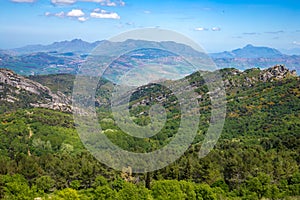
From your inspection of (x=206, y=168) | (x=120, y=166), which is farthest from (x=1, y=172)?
(x=206, y=168)

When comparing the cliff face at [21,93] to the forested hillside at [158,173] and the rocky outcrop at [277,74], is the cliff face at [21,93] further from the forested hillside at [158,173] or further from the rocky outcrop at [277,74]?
the rocky outcrop at [277,74]

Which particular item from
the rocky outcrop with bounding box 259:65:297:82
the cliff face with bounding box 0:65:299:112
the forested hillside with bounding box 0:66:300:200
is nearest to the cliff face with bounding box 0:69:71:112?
the cliff face with bounding box 0:65:299:112

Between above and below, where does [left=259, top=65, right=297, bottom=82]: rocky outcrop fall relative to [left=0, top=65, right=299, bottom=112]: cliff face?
above

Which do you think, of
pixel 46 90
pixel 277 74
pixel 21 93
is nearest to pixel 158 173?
pixel 277 74

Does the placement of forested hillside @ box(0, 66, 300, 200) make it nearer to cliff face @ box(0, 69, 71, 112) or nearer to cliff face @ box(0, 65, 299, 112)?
cliff face @ box(0, 65, 299, 112)

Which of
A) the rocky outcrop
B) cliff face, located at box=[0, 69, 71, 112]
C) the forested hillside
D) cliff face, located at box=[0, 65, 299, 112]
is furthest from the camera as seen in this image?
cliff face, located at box=[0, 69, 71, 112]

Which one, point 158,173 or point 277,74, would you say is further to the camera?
point 277,74

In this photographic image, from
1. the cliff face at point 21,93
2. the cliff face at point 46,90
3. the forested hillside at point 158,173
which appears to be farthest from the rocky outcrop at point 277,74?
the cliff face at point 21,93

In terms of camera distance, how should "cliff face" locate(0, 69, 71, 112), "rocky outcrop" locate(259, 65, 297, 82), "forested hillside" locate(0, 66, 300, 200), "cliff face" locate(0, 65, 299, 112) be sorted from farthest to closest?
"cliff face" locate(0, 69, 71, 112), "cliff face" locate(0, 65, 299, 112), "rocky outcrop" locate(259, 65, 297, 82), "forested hillside" locate(0, 66, 300, 200)

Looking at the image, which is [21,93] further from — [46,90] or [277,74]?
[277,74]

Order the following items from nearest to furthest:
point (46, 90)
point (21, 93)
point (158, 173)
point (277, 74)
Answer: point (158, 173)
point (277, 74)
point (21, 93)
point (46, 90)

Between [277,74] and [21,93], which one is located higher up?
[277,74]
